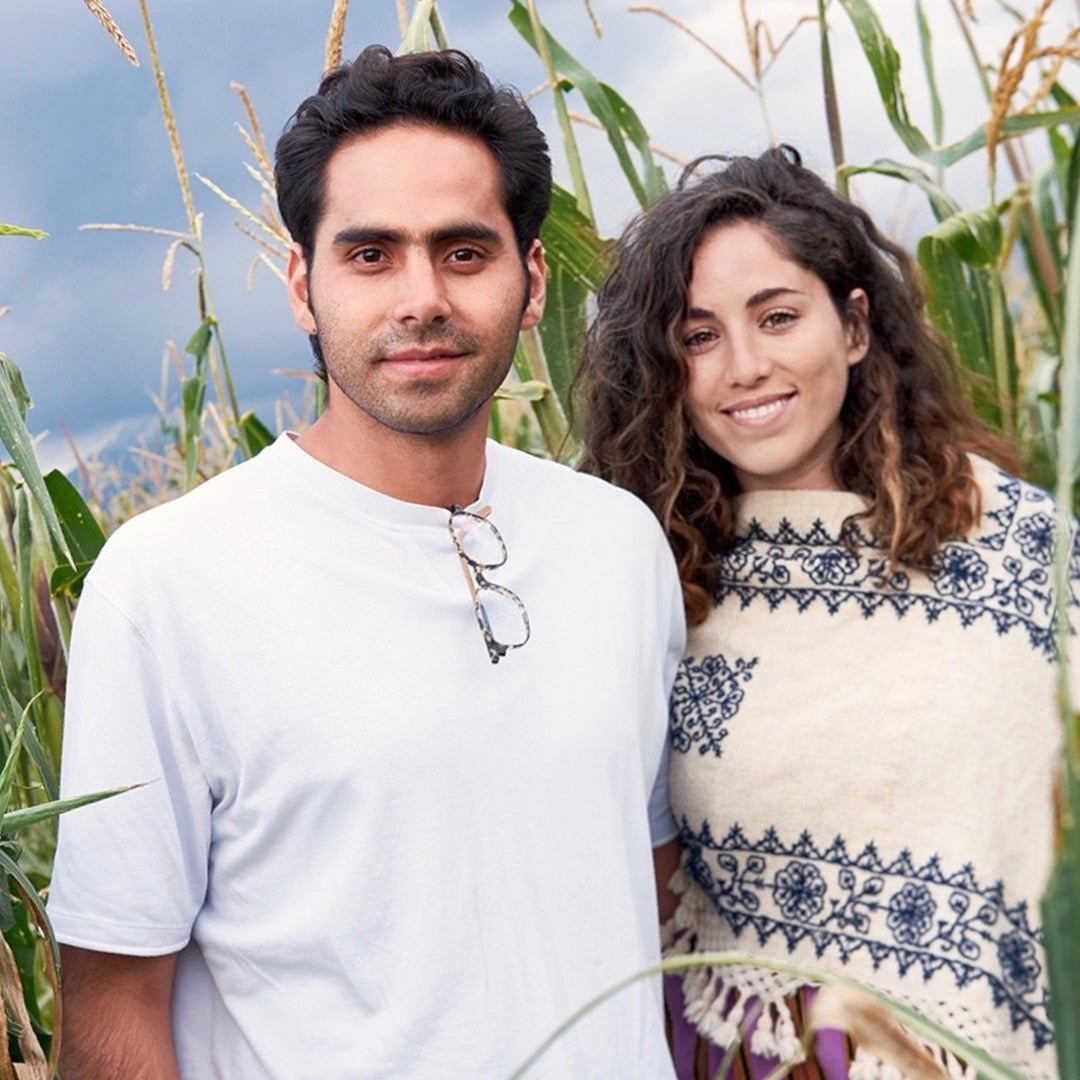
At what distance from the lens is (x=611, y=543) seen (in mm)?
1414

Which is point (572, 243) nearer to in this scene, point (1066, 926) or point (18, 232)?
point (18, 232)


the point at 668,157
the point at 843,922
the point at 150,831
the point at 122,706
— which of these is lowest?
the point at 843,922

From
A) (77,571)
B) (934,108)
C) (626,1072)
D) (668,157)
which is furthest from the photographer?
(934,108)

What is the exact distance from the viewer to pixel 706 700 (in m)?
1.54

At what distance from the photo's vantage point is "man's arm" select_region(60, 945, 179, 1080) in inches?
46.3

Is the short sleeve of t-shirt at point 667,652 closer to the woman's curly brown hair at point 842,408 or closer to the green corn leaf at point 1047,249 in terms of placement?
the woman's curly brown hair at point 842,408

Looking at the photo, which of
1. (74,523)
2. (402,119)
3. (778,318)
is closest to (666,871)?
(778,318)

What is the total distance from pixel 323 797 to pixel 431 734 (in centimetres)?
10

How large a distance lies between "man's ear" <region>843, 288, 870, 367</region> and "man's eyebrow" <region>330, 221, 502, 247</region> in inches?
21.0

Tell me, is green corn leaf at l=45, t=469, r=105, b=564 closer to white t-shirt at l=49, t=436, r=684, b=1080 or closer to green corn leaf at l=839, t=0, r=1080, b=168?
white t-shirt at l=49, t=436, r=684, b=1080


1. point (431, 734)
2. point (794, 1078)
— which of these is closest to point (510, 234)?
point (431, 734)

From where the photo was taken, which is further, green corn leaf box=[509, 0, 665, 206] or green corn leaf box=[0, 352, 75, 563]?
green corn leaf box=[509, 0, 665, 206]

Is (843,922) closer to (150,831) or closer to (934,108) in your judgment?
(150,831)

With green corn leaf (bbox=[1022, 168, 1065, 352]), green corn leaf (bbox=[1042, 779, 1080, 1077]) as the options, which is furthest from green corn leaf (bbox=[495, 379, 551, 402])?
green corn leaf (bbox=[1042, 779, 1080, 1077])
